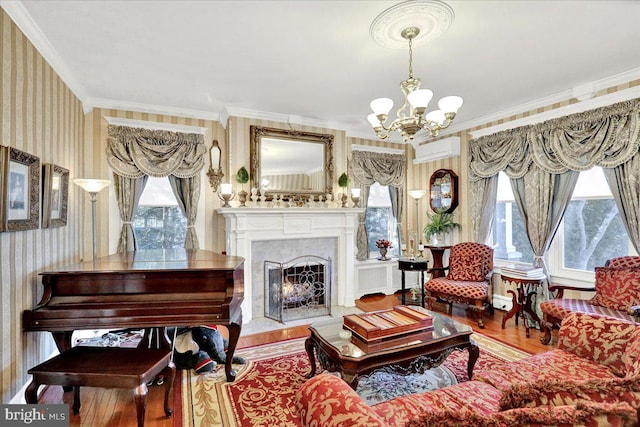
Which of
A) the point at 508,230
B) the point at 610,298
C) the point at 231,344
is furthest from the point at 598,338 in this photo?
the point at 508,230

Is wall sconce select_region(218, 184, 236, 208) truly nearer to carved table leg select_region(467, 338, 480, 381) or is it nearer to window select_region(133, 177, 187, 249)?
window select_region(133, 177, 187, 249)

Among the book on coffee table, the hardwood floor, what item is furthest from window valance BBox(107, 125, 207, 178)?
the book on coffee table

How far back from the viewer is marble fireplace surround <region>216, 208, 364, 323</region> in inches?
160

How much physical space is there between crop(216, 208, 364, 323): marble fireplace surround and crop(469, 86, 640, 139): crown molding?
226 cm

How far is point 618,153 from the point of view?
3.15 m

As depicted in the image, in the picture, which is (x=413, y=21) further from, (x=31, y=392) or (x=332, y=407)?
(x=31, y=392)

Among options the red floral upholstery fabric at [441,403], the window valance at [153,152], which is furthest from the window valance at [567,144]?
the window valance at [153,152]

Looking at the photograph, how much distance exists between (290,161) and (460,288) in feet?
9.13

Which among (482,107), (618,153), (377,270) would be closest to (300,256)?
(377,270)

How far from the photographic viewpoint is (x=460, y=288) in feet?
12.7

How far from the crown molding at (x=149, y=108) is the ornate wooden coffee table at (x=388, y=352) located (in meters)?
3.22

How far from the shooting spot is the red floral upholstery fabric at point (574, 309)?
2787mm

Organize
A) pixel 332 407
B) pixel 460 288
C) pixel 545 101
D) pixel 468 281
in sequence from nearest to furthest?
1. pixel 332 407
2. pixel 545 101
3. pixel 460 288
4. pixel 468 281

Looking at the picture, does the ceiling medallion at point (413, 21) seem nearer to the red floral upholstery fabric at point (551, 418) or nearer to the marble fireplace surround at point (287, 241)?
the red floral upholstery fabric at point (551, 418)
